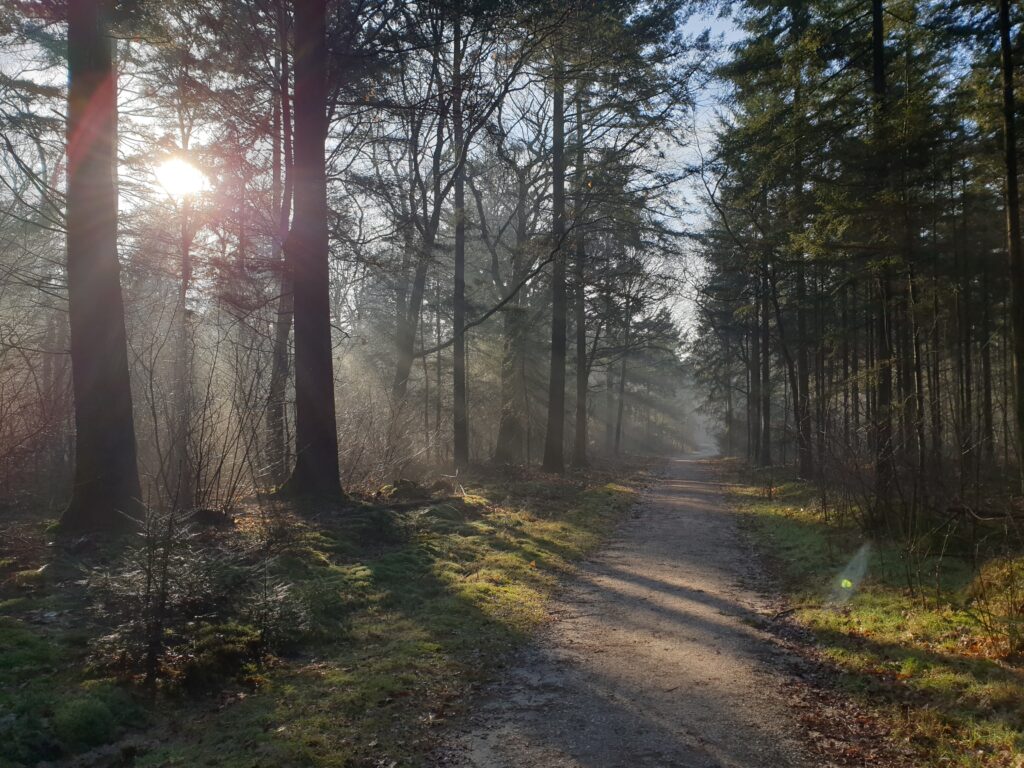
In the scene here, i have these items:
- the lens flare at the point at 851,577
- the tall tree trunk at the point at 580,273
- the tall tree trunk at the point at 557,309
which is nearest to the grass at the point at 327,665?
A: the lens flare at the point at 851,577

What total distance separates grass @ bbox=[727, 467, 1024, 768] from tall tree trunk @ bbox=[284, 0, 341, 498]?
714 cm

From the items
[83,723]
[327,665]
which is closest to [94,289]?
[327,665]

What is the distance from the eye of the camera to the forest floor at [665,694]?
4.33 meters

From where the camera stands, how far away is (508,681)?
557 cm

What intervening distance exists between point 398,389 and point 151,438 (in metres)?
9.81

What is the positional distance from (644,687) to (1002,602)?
3.89m

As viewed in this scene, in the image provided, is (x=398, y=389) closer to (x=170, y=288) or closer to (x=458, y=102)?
(x=170, y=288)

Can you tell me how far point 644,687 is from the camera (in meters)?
5.38

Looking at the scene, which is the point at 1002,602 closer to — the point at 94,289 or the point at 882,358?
the point at 882,358

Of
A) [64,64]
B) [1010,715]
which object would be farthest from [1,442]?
[1010,715]

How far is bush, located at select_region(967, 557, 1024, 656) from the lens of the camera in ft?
19.2

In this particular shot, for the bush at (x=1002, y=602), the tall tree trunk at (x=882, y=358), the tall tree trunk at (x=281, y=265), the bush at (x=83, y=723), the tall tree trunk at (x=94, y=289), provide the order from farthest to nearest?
the tall tree trunk at (x=281, y=265) → the tall tree trunk at (x=882, y=358) → the tall tree trunk at (x=94, y=289) → the bush at (x=1002, y=602) → the bush at (x=83, y=723)

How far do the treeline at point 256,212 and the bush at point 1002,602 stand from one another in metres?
6.84

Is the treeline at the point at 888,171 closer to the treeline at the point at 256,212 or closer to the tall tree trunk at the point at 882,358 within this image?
the tall tree trunk at the point at 882,358
